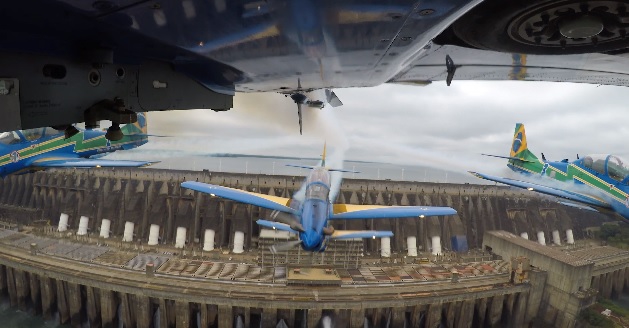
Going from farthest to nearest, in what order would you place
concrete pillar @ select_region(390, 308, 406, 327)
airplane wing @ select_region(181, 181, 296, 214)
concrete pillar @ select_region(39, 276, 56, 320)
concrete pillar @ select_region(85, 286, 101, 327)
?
concrete pillar @ select_region(39, 276, 56, 320) → concrete pillar @ select_region(85, 286, 101, 327) → concrete pillar @ select_region(390, 308, 406, 327) → airplane wing @ select_region(181, 181, 296, 214)

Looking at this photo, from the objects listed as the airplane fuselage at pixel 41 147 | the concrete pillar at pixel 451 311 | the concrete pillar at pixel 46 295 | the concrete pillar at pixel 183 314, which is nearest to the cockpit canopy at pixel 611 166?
the concrete pillar at pixel 451 311

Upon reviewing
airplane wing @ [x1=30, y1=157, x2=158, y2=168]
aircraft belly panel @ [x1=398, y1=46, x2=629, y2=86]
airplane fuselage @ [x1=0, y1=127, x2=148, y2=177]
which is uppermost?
aircraft belly panel @ [x1=398, y1=46, x2=629, y2=86]

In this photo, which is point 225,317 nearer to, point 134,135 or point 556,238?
point 134,135

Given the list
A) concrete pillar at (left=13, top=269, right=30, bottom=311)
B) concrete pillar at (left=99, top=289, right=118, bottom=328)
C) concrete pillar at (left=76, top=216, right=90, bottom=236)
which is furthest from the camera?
concrete pillar at (left=76, top=216, right=90, bottom=236)

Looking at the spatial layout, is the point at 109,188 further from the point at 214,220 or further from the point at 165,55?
the point at 165,55

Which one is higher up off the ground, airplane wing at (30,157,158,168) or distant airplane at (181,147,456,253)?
airplane wing at (30,157,158,168)

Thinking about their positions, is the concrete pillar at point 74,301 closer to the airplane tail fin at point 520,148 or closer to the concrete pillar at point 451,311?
the concrete pillar at point 451,311

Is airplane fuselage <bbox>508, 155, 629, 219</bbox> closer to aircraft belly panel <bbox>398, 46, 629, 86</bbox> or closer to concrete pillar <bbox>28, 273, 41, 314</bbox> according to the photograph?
aircraft belly panel <bbox>398, 46, 629, 86</bbox>

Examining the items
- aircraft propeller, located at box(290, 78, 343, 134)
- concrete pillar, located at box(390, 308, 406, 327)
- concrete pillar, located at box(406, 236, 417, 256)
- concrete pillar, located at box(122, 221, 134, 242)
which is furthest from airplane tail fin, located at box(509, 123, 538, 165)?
concrete pillar, located at box(122, 221, 134, 242)
